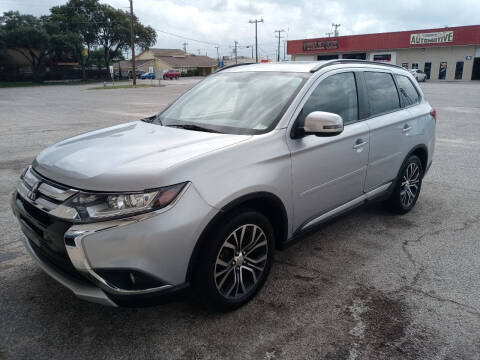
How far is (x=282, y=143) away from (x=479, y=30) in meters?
52.7

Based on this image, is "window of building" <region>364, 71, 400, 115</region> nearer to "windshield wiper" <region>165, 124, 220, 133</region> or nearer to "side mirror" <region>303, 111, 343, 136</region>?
"side mirror" <region>303, 111, 343, 136</region>

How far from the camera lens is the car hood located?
7.81 ft

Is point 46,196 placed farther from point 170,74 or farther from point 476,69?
point 170,74

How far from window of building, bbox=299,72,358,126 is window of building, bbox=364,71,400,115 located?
0.29m

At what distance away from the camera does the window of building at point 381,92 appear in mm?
4039

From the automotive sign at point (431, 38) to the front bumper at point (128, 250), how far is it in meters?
54.5

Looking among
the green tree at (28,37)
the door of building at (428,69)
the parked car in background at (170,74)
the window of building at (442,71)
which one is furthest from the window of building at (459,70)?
the green tree at (28,37)

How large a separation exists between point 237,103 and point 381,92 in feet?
5.59

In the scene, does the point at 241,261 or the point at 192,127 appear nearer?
the point at 241,261

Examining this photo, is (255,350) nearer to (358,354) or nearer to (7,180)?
(358,354)

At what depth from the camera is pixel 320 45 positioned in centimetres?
5797

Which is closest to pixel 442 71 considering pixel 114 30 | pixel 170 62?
pixel 114 30

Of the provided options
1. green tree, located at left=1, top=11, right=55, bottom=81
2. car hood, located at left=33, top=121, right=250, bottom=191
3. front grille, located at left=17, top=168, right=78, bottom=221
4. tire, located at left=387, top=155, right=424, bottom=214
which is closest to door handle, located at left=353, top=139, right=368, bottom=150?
tire, located at left=387, top=155, right=424, bottom=214

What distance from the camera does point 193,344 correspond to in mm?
2572
